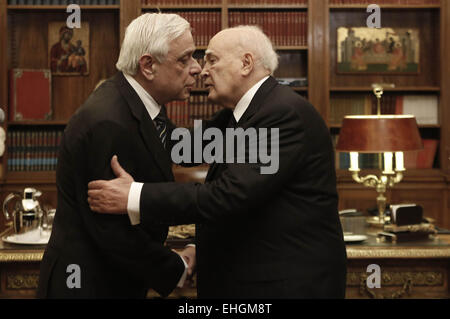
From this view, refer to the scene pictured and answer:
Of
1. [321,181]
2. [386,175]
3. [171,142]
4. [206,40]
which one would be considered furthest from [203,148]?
[206,40]

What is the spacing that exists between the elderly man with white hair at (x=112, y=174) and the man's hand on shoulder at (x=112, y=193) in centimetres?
3

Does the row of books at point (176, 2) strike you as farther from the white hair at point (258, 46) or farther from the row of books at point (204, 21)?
the white hair at point (258, 46)

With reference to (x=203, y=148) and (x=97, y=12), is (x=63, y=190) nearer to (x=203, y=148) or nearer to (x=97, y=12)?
(x=203, y=148)

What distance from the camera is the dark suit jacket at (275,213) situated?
68.8 inches

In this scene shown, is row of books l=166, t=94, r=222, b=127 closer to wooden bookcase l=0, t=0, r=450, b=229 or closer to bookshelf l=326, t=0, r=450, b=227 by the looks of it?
wooden bookcase l=0, t=0, r=450, b=229

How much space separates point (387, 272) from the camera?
2.62 m

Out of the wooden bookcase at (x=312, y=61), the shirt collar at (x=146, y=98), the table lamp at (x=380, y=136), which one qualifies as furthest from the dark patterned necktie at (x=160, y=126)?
the wooden bookcase at (x=312, y=61)

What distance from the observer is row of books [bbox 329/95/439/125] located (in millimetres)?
4965

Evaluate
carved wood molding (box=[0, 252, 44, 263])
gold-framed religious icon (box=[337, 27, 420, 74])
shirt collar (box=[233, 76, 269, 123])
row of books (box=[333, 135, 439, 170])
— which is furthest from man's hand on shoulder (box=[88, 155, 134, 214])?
gold-framed religious icon (box=[337, 27, 420, 74])

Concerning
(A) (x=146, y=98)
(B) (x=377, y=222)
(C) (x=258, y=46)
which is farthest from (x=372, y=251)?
(A) (x=146, y=98)

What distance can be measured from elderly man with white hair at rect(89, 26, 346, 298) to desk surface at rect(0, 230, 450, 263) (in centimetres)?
71

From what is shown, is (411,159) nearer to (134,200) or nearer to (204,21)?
(204,21)

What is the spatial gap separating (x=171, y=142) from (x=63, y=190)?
649 millimetres

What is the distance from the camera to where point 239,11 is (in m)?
4.88
